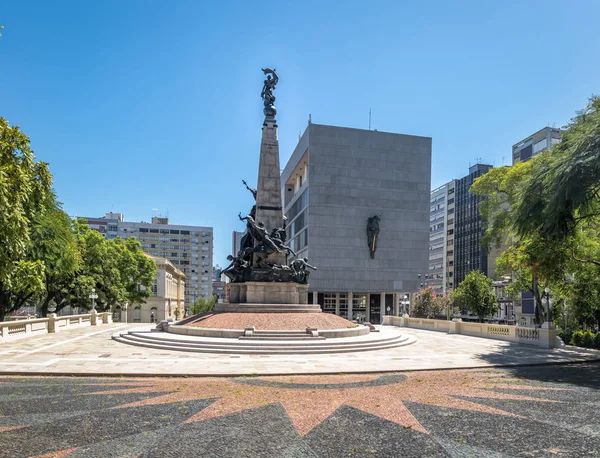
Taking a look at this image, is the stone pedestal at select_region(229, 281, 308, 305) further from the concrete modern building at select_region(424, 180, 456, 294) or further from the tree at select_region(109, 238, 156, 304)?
the concrete modern building at select_region(424, 180, 456, 294)

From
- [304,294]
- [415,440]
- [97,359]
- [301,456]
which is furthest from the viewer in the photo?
[304,294]

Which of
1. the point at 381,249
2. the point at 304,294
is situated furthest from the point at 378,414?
the point at 381,249

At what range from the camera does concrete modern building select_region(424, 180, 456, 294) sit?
100938mm

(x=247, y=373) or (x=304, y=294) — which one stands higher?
(x=304, y=294)

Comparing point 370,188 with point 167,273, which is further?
point 167,273

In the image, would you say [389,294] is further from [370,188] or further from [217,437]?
[217,437]

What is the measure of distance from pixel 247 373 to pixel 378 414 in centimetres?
619

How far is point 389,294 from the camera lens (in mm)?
66500

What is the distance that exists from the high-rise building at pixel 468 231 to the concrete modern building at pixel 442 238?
5.96 ft

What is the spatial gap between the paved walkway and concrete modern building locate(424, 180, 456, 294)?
77.3 metres

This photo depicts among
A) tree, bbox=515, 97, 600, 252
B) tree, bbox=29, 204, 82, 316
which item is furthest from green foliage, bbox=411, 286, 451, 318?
tree, bbox=29, 204, 82, 316

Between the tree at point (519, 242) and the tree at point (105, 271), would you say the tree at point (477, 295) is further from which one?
the tree at point (105, 271)

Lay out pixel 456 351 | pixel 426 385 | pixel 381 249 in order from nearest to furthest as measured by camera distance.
A: pixel 426 385 < pixel 456 351 < pixel 381 249

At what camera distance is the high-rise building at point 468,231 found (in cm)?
9031
